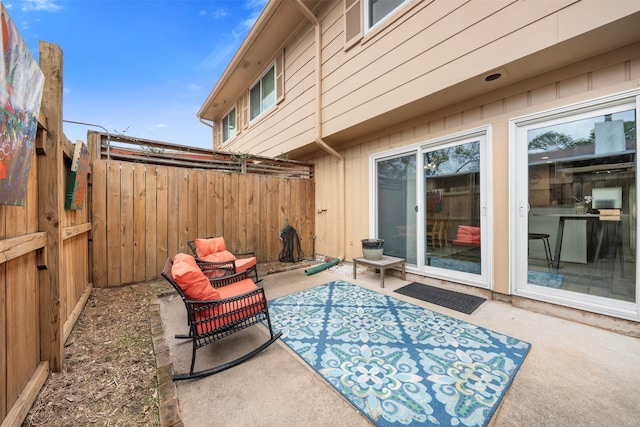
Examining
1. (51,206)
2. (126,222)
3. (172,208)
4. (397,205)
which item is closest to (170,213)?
(172,208)

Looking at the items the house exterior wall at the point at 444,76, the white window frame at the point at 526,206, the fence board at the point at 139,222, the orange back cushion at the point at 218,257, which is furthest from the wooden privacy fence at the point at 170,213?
the white window frame at the point at 526,206

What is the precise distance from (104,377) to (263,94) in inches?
263

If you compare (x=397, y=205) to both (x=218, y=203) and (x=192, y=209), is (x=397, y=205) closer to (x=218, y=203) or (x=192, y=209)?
(x=218, y=203)

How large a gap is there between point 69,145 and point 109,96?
18.8ft

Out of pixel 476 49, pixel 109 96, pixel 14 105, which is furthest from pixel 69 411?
pixel 109 96

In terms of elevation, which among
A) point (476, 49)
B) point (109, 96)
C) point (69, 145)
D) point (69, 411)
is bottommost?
point (69, 411)

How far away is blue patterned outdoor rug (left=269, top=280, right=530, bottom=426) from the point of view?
148 cm

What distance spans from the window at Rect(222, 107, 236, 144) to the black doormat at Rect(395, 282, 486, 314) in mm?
7619

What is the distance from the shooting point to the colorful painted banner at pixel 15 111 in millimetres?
1056

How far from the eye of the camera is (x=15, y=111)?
115 centimetres

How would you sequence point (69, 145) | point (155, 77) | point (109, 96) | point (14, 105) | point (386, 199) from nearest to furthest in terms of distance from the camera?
point (14, 105)
point (69, 145)
point (386, 199)
point (109, 96)
point (155, 77)

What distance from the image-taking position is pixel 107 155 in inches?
141

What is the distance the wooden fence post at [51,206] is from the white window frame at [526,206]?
14.7 feet

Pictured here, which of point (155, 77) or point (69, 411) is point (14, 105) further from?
point (155, 77)
